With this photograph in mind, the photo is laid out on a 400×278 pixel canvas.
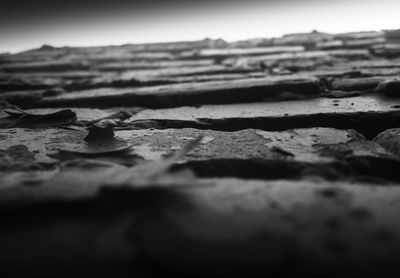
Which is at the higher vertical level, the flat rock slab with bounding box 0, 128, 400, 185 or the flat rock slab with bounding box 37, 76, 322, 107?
the flat rock slab with bounding box 37, 76, 322, 107

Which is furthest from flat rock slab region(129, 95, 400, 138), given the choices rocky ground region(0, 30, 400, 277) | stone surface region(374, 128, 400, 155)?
stone surface region(374, 128, 400, 155)

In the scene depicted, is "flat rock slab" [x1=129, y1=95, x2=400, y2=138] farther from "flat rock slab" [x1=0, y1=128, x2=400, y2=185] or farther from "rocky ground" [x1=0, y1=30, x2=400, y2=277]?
"flat rock slab" [x1=0, y1=128, x2=400, y2=185]

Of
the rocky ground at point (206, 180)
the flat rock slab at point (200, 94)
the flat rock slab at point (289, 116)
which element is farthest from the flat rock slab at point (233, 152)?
the flat rock slab at point (200, 94)

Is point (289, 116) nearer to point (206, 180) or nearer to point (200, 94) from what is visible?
point (200, 94)

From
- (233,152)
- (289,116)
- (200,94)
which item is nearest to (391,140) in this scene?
(289,116)

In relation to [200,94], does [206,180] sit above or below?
below

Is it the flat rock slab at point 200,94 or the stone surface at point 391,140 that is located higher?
the flat rock slab at point 200,94

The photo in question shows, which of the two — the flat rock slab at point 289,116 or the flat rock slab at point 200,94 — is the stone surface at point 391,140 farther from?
the flat rock slab at point 200,94

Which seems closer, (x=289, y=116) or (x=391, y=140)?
(x=391, y=140)
